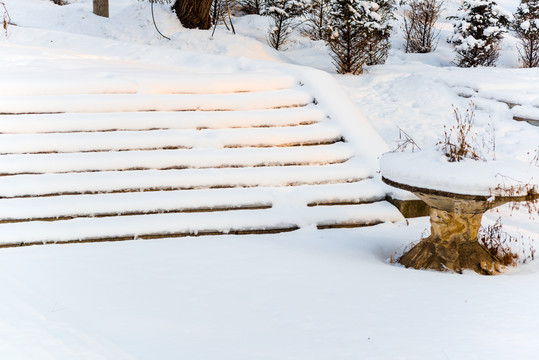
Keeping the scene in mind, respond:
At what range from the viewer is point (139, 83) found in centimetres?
618

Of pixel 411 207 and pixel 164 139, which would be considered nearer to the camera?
pixel 411 207

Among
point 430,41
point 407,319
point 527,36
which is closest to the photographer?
point 407,319

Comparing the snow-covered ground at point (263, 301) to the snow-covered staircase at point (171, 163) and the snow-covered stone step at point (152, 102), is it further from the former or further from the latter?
the snow-covered stone step at point (152, 102)

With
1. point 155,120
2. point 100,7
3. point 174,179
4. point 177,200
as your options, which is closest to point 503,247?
point 177,200

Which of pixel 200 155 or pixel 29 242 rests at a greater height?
pixel 200 155

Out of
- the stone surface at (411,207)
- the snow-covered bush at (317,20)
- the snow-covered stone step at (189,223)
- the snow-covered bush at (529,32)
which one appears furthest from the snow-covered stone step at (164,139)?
the snow-covered bush at (317,20)

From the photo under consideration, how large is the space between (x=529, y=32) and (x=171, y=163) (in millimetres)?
9160

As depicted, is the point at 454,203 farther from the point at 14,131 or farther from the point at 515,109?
the point at 515,109

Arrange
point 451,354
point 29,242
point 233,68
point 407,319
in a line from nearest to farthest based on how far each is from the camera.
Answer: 1. point 451,354
2. point 407,319
3. point 29,242
4. point 233,68

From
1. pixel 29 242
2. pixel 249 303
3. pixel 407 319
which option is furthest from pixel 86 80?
pixel 407 319

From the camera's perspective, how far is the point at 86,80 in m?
6.17

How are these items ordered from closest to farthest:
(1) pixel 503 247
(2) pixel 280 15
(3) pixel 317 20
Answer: (1) pixel 503 247 → (2) pixel 280 15 → (3) pixel 317 20

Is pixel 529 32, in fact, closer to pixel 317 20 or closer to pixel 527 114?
pixel 527 114

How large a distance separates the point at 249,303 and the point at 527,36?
10.5 meters
